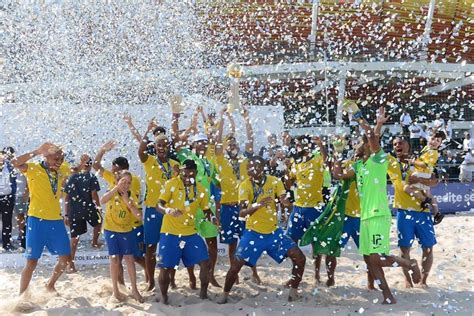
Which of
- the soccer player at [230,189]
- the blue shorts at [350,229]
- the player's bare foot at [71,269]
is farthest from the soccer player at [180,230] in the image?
the player's bare foot at [71,269]

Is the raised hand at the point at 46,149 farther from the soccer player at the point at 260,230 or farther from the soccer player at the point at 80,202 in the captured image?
the soccer player at the point at 260,230

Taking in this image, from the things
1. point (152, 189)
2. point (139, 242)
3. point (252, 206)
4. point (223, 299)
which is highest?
point (152, 189)

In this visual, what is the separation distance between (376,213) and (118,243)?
251 centimetres

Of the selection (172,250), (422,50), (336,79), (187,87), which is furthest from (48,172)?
(422,50)

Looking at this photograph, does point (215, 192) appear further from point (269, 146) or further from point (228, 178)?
point (269, 146)

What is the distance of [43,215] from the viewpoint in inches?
195

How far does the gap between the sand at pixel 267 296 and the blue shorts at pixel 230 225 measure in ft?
1.59

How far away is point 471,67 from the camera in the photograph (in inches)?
621

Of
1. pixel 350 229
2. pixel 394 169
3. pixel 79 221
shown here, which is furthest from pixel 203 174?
pixel 79 221

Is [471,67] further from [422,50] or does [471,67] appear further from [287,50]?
[287,50]

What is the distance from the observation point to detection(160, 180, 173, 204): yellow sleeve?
4727mm

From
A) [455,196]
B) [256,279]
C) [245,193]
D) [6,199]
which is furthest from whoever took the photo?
[455,196]

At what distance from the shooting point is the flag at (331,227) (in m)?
5.22

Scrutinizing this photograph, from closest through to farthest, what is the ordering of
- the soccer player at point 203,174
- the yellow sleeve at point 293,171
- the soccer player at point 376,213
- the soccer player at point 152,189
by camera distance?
1. the soccer player at point 376,213
2. the soccer player at point 203,174
3. the soccer player at point 152,189
4. the yellow sleeve at point 293,171
